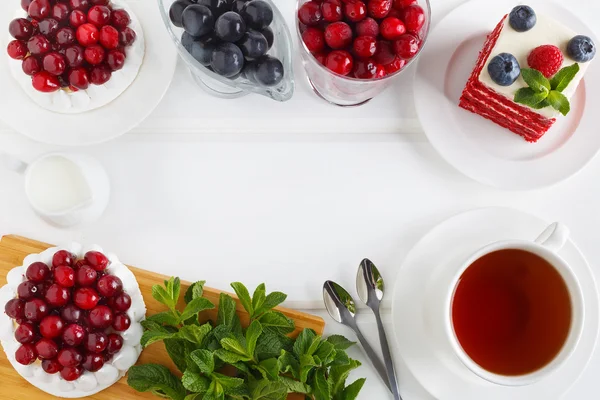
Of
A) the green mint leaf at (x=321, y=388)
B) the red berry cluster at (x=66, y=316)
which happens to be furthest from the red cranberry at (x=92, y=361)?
the green mint leaf at (x=321, y=388)

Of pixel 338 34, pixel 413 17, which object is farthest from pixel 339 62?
pixel 413 17

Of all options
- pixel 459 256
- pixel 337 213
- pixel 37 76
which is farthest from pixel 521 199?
pixel 37 76

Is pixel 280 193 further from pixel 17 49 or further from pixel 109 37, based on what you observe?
pixel 17 49

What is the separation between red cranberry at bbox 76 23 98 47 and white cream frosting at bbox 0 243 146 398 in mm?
345

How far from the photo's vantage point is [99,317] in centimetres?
99

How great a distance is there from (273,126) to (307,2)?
237 millimetres

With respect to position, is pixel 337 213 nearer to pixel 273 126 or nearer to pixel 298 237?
pixel 298 237

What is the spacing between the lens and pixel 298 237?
117 centimetres

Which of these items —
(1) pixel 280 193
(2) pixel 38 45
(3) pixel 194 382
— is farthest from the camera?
(1) pixel 280 193

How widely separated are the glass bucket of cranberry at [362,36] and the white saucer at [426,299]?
0.29m

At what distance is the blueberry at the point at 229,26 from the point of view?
983 mm

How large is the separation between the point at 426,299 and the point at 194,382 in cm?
41

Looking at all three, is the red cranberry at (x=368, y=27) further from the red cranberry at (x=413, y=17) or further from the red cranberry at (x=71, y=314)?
the red cranberry at (x=71, y=314)

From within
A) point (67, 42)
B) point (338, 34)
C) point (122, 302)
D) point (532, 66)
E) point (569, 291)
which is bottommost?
point (122, 302)
